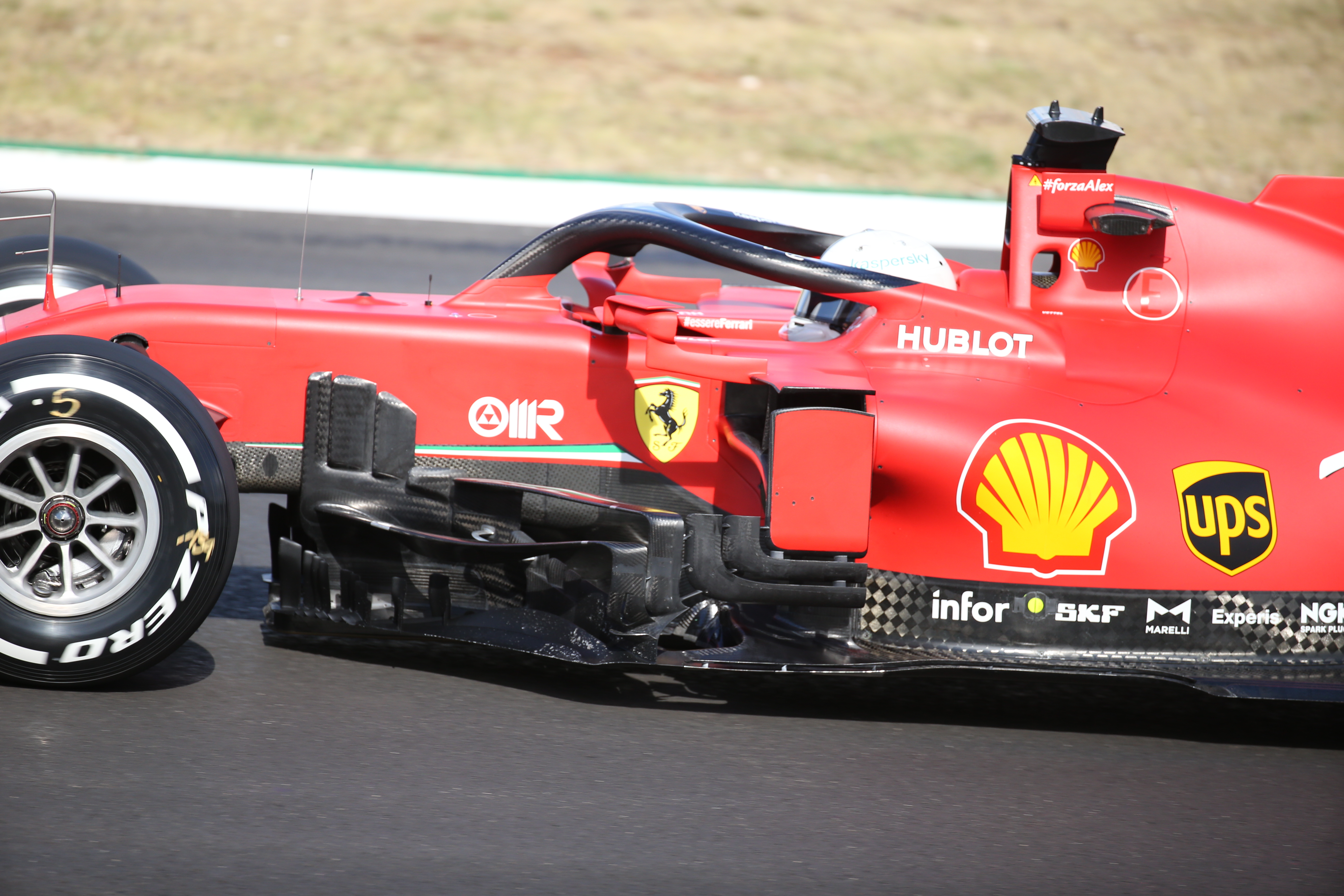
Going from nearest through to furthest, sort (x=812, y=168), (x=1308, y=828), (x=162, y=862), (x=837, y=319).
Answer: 1. (x=162, y=862)
2. (x=1308, y=828)
3. (x=837, y=319)
4. (x=812, y=168)

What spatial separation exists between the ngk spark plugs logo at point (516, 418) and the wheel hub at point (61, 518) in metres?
1.06

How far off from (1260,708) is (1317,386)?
0.95 m

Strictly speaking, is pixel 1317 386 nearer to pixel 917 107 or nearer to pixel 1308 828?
pixel 1308 828

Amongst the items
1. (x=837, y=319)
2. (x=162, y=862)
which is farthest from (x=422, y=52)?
(x=162, y=862)

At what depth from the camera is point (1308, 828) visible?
338 centimetres

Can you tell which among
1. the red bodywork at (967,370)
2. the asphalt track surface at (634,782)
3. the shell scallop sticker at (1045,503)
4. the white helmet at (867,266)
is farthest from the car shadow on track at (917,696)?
the white helmet at (867,266)

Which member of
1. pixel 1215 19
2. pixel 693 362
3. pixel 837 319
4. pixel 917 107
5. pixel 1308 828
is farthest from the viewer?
pixel 1215 19

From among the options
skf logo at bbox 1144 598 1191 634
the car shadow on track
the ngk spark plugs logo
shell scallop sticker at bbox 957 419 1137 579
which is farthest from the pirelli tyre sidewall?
skf logo at bbox 1144 598 1191 634

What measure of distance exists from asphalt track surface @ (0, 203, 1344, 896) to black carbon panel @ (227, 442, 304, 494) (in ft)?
1.59

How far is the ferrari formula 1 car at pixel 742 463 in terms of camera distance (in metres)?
3.71

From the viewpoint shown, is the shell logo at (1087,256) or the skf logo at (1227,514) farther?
the shell logo at (1087,256)

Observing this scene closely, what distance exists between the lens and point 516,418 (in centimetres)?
415

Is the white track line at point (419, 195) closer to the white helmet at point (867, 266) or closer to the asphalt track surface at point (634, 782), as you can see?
the white helmet at point (867, 266)

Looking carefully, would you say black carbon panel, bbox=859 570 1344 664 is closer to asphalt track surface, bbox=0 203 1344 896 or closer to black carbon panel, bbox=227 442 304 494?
asphalt track surface, bbox=0 203 1344 896
